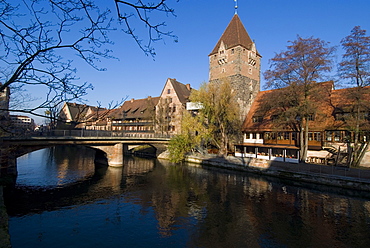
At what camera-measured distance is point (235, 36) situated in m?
42.3

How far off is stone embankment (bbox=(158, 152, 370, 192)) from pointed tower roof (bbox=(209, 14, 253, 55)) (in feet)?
75.0

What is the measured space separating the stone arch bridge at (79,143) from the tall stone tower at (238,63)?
15807 mm

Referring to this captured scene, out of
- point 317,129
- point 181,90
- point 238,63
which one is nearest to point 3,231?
point 317,129

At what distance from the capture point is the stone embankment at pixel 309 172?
18.7 m

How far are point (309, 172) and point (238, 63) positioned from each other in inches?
963

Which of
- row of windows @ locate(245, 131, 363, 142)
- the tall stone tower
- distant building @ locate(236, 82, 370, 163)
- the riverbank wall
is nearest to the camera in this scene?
the riverbank wall

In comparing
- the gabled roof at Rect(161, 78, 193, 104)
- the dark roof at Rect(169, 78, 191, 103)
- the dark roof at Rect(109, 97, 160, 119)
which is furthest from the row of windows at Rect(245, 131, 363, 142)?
the dark roof at Rect(109, 97, 160, 119)

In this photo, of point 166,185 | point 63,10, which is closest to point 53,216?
point 166,185

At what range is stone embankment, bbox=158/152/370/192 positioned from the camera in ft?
61.3

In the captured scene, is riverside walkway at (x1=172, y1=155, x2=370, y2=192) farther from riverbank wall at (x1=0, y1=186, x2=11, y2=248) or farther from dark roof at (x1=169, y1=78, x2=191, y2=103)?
riverbank wall at (x1=0, y1=186, x2=11, y2=248)

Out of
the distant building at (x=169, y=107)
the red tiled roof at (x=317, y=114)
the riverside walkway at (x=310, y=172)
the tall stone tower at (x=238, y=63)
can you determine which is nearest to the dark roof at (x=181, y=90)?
the distant building at (x=169, y=107)

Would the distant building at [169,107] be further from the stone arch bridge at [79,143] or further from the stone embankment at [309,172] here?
the stone embankment at [309,172]

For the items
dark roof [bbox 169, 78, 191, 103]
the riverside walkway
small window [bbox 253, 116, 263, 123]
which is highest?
dark roof [bbox 169, 78, 191, 103]

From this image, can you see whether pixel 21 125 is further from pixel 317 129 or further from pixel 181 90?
pixel 181 90
